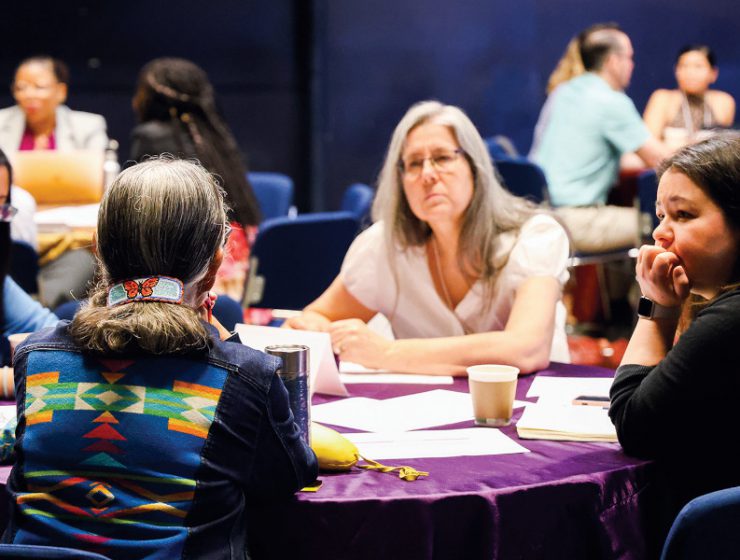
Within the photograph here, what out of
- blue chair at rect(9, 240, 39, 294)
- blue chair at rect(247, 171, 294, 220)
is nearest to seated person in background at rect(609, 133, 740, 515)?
blue chair at rect(9, 240, 39, 294)

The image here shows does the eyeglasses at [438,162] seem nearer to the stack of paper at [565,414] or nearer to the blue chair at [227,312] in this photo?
the blue chair at [227,312]

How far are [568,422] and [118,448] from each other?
937 millimetres

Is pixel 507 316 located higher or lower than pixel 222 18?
lower

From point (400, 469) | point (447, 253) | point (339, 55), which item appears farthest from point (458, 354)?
point (339, 55)

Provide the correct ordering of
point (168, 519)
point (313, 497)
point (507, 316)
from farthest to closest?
point (507, 316), point (313, 497), point (168, 519)

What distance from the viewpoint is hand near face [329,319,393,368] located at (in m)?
2.59

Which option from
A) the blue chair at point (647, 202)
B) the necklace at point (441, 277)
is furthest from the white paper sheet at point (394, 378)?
the blue chair at point (647, 202)

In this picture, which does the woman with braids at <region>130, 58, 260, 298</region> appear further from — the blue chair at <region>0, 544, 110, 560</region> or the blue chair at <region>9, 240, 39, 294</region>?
the blue chair at <region>0, 544, 110, 560</region>

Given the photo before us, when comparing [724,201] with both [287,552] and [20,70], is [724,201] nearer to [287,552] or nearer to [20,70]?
[287,552]

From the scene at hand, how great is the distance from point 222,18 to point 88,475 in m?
6.71

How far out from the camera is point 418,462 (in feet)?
6.09

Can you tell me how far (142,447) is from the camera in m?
1.51

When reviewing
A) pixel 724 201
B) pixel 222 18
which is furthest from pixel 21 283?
pixel 222 18

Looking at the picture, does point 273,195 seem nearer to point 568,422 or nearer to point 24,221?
point 24,221
